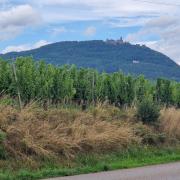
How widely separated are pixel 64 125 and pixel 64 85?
8699mm

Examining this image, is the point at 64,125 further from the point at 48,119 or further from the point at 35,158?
the point at 35,158

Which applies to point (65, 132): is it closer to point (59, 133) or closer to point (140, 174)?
point (59, 133)

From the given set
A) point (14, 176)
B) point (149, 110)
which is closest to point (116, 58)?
point (149, 110)

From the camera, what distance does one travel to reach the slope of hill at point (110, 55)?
121688 millimetres

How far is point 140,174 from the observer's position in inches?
490

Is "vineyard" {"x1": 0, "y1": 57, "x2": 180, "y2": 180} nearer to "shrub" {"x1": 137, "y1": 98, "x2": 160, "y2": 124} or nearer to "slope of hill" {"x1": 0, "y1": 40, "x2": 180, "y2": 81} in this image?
"shrub" {"x1": 137, "y1": 98, "x2": 160, "y2": 124}

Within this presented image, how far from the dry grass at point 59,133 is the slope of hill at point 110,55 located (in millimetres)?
96821

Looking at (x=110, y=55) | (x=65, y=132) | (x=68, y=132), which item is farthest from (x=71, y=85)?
(x=110, y=55)

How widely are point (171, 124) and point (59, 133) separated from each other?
681cm

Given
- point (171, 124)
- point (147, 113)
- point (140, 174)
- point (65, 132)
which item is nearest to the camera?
point (140, 174)

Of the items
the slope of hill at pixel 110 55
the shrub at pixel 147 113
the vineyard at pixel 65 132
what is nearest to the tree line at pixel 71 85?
the vineyard at pixel 65 132

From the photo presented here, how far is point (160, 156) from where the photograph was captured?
1734 cm

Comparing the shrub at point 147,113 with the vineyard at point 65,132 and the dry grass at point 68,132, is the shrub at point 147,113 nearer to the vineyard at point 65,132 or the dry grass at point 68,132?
the vineyard at point 65,132

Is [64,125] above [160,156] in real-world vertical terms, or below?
above
